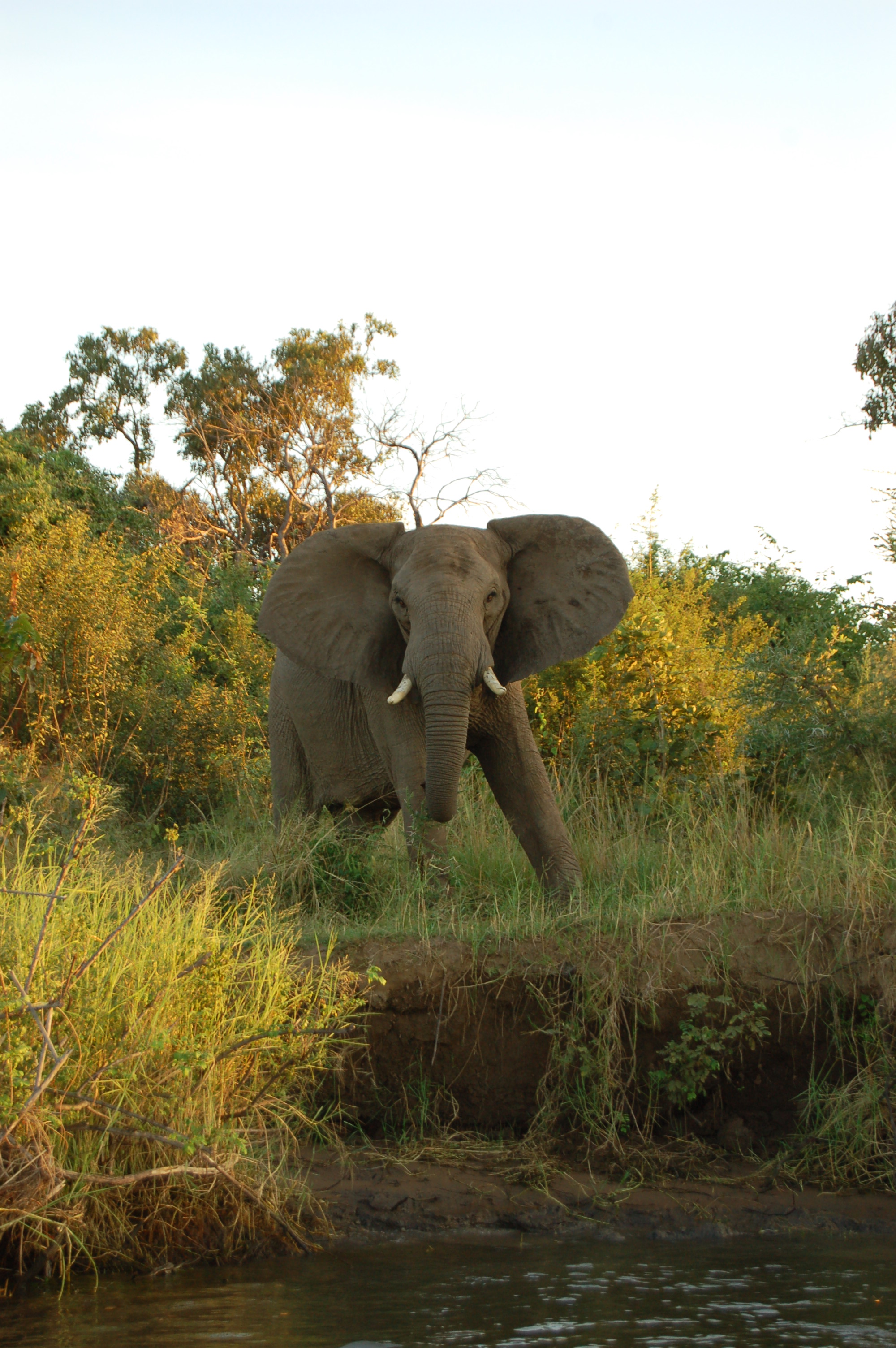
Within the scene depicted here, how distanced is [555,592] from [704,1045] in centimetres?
271

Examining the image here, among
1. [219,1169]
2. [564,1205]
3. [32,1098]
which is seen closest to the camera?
[32,1098]

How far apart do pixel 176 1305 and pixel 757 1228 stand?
242 centimetres

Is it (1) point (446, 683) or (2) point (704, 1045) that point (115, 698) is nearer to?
(1) point (446, 683)

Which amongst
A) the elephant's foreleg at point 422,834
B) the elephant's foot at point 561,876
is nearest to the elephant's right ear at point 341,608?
A: the elephant's foreleg at point 422,834

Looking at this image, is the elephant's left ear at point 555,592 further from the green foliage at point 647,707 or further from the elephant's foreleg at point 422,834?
the green foliage at point 647,707

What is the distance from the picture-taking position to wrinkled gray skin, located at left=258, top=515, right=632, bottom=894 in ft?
22.0

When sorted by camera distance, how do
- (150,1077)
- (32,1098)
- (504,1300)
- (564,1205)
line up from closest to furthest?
1. (32,1098)
2. (504,1300)
3. (150,1077)
4. (564,1205)

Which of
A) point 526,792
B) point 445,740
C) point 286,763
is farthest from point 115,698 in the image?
point 445,740

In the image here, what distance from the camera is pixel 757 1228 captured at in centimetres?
538

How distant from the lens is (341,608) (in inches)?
303

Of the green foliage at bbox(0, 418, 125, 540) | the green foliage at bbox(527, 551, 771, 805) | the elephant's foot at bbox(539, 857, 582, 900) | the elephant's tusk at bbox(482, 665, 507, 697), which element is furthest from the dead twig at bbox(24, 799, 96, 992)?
the green foliage at bbox(0, 418, 125, 540)

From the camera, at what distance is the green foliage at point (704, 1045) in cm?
583

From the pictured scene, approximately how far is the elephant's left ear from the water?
318 cm

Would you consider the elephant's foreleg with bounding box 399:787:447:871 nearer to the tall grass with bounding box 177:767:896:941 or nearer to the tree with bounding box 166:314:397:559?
the tall grass with bounding box 177:767:896:941
